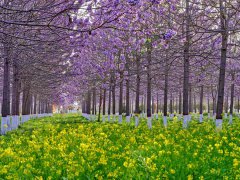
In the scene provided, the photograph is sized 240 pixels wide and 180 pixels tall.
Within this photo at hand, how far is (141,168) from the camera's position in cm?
593

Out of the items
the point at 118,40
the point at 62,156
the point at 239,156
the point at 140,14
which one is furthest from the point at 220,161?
the point at 118,40

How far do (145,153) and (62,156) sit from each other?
2143mm

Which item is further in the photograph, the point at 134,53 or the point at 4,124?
the point at 134,53

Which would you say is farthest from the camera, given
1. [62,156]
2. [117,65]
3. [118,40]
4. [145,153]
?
[117,65]

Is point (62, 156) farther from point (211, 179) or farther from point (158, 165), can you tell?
point (211, 179)

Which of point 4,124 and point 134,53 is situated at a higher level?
point 134,53

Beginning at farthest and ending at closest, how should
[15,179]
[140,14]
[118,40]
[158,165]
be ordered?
1. [118,40]
2. [140,14]
3. [158,165]
4. [15,179]

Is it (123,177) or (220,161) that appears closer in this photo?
(123,177)

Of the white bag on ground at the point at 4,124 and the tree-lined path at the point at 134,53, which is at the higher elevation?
the tree-lined path at the point at 134,53

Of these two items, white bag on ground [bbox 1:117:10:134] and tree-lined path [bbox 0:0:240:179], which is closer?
tree-lined path [bbox 0:0:240:179]

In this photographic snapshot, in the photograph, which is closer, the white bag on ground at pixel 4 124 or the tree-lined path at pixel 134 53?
the tree-lined path at pixel 134 53

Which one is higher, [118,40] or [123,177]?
[118,40]

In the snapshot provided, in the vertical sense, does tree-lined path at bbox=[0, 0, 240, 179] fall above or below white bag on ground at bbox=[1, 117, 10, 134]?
above

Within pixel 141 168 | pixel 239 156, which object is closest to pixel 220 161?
pixel 239 156
